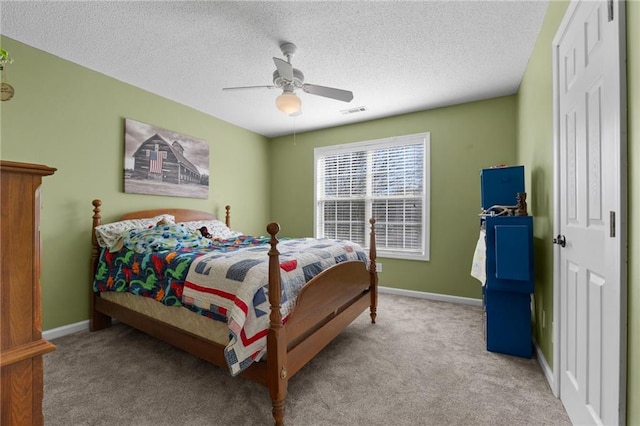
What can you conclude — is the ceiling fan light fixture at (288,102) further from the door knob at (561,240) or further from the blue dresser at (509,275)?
the door knob at (561,240)

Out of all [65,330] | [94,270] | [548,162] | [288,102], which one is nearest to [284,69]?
[288,102]

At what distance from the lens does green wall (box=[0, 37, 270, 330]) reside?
243 centimetres

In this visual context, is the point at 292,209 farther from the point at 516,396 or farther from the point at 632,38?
the point at 632,38

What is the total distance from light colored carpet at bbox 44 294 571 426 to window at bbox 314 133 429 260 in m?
1.69

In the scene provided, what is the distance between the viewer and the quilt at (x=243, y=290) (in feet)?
5.08

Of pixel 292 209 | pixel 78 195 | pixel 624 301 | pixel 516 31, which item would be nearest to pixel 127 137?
pixel 78 195

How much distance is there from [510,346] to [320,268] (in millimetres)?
1659

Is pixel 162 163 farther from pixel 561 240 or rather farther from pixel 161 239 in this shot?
pixel 561 240

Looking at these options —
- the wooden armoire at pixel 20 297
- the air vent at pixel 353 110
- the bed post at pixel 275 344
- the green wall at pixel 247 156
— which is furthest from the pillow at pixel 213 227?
the wooden armoire at pixel 20 297

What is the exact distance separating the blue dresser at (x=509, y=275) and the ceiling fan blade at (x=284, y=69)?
195cm

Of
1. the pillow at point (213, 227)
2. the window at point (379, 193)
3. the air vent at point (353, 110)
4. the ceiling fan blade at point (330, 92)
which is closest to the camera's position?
the ceiling fan blade at point (330, 92)

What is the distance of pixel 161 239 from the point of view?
8.34ft

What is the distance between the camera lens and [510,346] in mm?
2264

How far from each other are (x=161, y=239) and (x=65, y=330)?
4.36 ft
